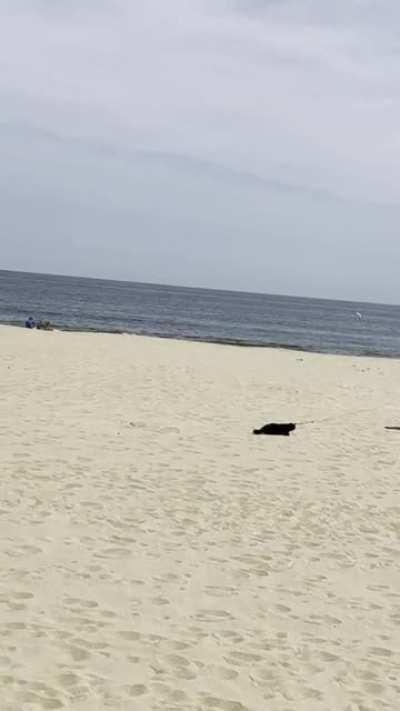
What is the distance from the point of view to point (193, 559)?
268 inches

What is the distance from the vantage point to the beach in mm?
4656

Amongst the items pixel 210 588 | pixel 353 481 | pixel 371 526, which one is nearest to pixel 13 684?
pixel 210 588

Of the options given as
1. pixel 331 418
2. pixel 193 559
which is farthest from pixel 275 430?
pixel 193 559

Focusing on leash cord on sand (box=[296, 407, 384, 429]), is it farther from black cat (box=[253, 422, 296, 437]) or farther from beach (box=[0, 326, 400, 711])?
black cat (box=[253, 422, 296, 437])

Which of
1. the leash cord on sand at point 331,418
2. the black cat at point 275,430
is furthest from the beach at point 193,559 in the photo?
the black cat at point 275,430

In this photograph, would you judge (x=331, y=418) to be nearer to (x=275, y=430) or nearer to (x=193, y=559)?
(x=275, y=430)

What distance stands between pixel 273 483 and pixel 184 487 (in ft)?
3.91

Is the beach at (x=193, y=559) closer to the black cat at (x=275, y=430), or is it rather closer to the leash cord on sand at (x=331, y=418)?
the leash cord on sand at (x=331, y=418)

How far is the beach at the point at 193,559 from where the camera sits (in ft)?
15.3

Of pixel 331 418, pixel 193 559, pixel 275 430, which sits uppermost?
pixel 331 418

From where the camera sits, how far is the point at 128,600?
19.0 feet

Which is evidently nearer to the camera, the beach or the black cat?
the beach

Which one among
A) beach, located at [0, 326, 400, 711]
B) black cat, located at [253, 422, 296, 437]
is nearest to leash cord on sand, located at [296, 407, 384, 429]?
beach, located at [0, 326, 400, 711]

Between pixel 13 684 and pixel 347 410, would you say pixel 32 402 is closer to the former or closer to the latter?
pixel 347 410
